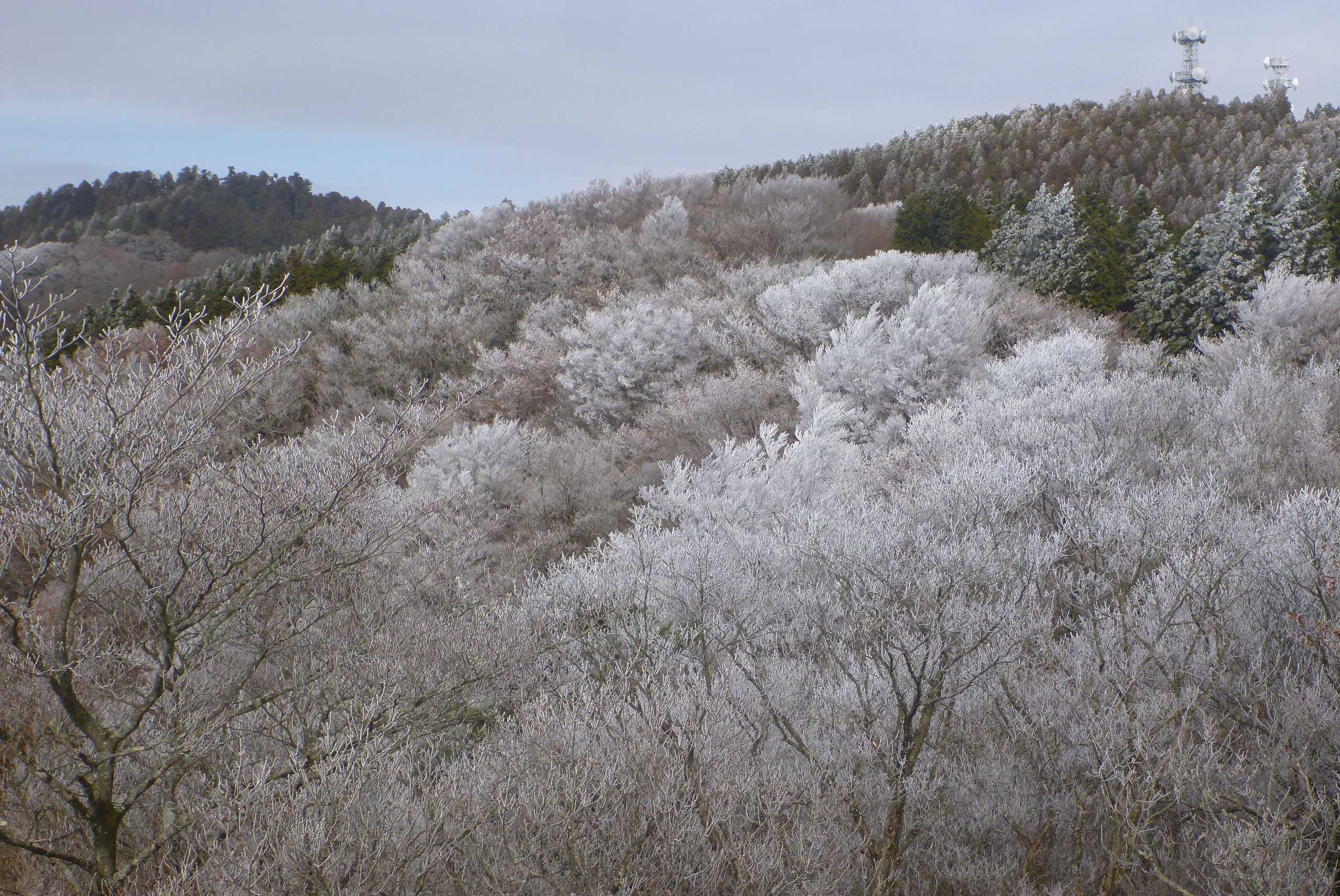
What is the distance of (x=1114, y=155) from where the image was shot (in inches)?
2044

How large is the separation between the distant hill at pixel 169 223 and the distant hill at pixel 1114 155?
37.4 meters

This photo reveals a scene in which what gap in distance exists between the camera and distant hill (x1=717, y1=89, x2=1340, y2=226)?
46.8 meters

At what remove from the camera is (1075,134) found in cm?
5522

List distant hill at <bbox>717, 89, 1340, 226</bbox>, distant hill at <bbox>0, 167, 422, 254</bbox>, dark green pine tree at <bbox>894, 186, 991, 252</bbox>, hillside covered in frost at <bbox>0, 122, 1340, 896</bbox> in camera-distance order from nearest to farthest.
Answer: hillside covered in frost at <bbox>0, 122, 1340, 896</bbox> → dark green pine tree at <bbox>894, 186, 991, 252</bbox> → distant hill at <bbox>717, 89, 1340, 226</bbox> → distant hill at <bbox>0, 167, 422, 254</bbox>

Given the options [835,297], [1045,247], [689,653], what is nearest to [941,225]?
[1045,247]

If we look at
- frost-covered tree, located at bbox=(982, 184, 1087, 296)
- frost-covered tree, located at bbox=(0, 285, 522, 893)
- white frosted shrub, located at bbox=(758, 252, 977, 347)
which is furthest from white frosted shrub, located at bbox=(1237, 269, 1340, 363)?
frost-covered tree, located at bbox=(0, 285, 522, 893)

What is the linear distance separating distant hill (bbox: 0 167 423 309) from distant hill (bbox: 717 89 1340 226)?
37423 mm

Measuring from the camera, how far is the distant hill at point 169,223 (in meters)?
70.0

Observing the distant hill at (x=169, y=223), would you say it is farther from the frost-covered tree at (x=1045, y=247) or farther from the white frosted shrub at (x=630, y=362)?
the frost-covered tree at (x=1045, y=247)

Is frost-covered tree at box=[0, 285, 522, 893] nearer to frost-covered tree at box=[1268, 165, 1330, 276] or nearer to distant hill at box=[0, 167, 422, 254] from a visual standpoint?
frost-covered tree at box=[1268, 165, 1330, 276]

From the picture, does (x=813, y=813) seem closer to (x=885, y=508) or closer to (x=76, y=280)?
(x=885, y=508)

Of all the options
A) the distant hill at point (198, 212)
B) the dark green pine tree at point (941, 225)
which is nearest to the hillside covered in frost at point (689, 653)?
the dark green pine tree at point (941, 225)

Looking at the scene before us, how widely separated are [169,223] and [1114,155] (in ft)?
260

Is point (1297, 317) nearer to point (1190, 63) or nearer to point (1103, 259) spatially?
point (1103, 259)
